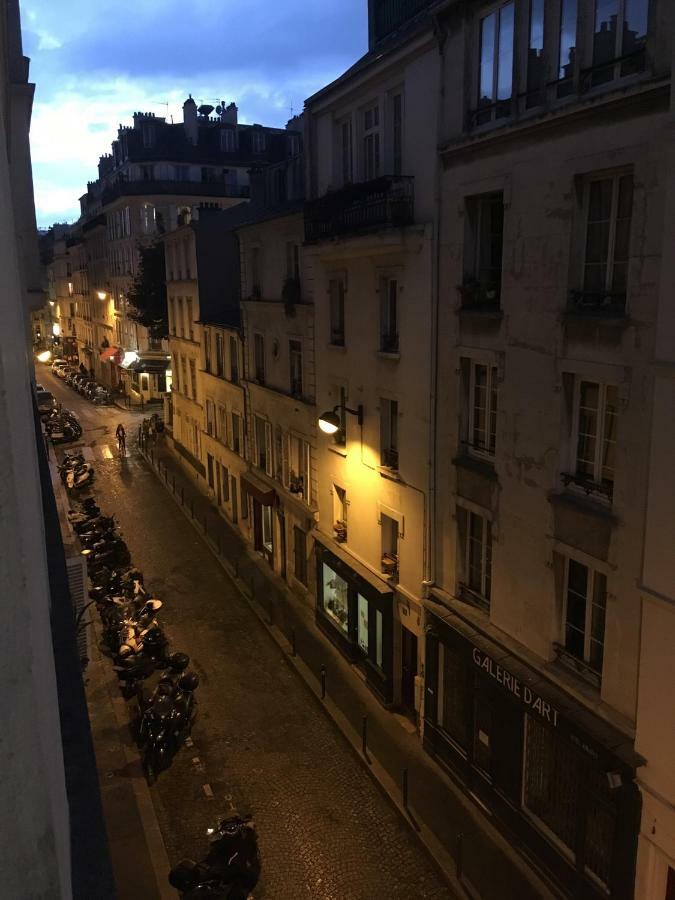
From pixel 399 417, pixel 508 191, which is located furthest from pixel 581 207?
pixel 399 417

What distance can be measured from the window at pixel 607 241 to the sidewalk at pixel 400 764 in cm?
922

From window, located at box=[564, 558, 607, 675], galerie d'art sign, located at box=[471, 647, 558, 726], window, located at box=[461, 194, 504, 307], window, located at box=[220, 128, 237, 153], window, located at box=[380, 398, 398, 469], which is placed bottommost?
galerie d'art sign, located at box=[471, 647, 558, 726]

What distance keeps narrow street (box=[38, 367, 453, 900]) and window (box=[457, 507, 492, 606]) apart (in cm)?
452

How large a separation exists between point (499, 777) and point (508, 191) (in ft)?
35.2

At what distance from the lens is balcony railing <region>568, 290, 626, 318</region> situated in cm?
1102

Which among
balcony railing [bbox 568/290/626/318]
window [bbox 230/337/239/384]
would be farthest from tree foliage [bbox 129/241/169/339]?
balcony railing [bbox 568/290/626/318]

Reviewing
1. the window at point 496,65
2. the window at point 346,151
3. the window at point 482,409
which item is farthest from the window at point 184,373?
the window at point 496,65

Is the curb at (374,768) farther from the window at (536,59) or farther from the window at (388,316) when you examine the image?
the window at (536,59)

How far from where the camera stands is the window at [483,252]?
14.0m

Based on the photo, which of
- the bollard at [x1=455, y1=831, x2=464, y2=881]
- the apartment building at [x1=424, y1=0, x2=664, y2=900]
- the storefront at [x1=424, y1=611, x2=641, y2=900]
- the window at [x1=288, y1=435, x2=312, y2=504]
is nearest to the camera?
the apartment building at [x1=424, y1=0, x2=664, y2=900]

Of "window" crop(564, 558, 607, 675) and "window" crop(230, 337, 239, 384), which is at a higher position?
"window" crop(230, 337, 239, 384)

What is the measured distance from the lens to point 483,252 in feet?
46.5

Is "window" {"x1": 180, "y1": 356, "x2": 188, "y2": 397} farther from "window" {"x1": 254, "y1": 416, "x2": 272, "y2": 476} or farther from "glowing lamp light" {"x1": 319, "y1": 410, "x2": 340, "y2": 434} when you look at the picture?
"glowing lamp light" {"x1": 319, "y1": 410, "x2": 340, "y2": 434}

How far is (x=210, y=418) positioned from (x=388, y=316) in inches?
756
